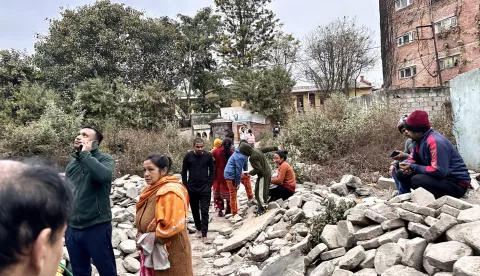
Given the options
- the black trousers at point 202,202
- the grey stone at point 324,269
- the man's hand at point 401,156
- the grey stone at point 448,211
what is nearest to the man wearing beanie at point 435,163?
the man's hand at point 401,156

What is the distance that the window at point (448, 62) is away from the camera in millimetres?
18828

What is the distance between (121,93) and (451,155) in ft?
53.0

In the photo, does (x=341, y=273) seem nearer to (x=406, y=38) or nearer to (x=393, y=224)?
(x=393, y=224)

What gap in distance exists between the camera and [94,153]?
3250 millimetres

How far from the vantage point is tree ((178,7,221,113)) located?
24.6 m

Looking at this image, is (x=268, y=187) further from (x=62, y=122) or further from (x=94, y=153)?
(x=62, y=122)

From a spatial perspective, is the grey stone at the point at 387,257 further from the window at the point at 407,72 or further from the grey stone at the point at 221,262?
the window at the point at 407,72

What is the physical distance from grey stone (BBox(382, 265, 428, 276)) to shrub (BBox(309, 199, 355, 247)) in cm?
126

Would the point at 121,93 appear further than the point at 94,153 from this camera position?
Yes

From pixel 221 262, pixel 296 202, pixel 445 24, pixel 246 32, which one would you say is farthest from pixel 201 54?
pixel 221 262

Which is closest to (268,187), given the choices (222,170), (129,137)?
(222,170)

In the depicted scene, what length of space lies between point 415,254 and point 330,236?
3.54 feet

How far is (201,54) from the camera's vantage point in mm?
24828

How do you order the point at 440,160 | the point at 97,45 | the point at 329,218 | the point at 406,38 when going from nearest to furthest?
the point at 440,160
the point at 329,218
the point at 97,45
the point at 406,38
